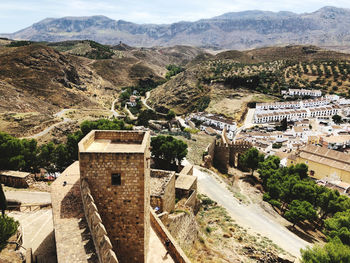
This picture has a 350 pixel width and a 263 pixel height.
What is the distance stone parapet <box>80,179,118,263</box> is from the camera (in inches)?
313

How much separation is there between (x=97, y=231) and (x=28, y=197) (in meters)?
15.3

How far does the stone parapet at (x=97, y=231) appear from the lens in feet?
26.1

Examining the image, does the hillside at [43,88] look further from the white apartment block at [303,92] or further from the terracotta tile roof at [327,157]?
the white apartment block at [303,92]

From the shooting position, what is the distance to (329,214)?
1256 inches

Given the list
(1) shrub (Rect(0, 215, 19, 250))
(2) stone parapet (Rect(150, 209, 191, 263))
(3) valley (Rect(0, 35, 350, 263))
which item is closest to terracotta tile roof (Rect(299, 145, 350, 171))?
(3) valley (Rect(0, 35, 350, 263))

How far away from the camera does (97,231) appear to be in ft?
28.5

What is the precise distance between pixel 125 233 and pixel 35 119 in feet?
160

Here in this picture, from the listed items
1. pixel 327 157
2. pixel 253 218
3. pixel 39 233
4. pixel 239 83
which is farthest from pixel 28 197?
pixel 239 83

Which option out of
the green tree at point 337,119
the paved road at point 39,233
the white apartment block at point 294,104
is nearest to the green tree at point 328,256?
the paved road at point 39,233

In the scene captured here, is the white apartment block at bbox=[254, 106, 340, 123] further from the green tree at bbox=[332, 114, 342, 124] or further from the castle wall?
the castle wall

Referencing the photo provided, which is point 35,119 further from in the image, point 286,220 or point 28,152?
point 286,220

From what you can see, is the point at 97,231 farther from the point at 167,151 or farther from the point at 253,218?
the point at 167,151

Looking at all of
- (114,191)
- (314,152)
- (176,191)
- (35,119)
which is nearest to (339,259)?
(176,191)

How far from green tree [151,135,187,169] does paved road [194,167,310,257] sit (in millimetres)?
4252
